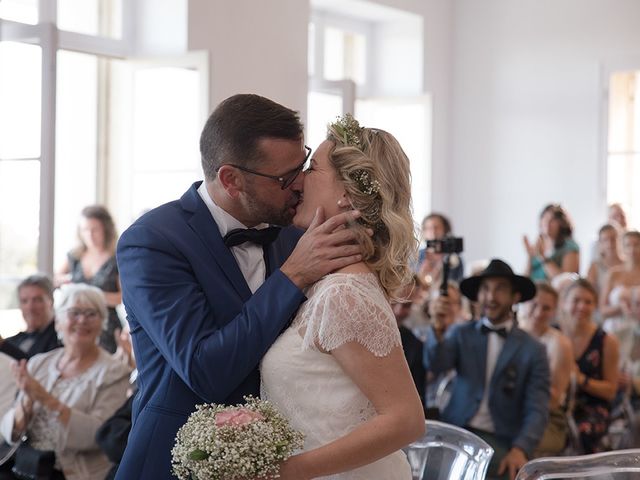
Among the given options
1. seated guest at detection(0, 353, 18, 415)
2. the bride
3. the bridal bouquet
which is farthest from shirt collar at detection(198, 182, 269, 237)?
seated guest at detection(0, 353, 18, 415)

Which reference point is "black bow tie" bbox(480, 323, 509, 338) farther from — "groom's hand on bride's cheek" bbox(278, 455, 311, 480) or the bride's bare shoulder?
"groom's hand on bride's cheek" bbox(278, 455, 311, 480)

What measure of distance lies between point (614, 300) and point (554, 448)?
209 centimetres

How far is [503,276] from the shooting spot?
512 centimetres

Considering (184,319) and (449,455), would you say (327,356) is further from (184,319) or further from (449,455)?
(449,455)

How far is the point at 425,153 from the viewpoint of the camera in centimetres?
1005

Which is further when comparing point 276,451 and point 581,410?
point 581,410

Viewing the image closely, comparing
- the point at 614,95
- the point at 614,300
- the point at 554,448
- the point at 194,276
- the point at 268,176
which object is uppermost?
the point at 614,95

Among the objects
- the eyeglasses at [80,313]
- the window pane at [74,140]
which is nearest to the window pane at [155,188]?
the window pane at [74,140]

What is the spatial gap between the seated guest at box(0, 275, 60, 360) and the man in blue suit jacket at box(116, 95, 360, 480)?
8.45 ft

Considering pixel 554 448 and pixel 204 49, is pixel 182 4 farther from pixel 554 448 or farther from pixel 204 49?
pixel 554 448

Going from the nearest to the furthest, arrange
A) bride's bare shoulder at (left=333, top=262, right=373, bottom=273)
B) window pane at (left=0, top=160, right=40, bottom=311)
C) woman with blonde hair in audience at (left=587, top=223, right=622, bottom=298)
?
bride's bare shoulder at (left=333, top=262, right=373, bottom=273)
window pane at (left=0, top=160, right=40, bottom=311)
woman with blonde hair in audience at (left=587, top=223, right=622, bottom=298)

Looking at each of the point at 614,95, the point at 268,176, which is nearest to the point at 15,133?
Answer: the point at 268,176

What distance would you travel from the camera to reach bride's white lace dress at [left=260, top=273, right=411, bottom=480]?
6.96 ft

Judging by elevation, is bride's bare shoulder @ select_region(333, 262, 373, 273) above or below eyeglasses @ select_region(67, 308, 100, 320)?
above
